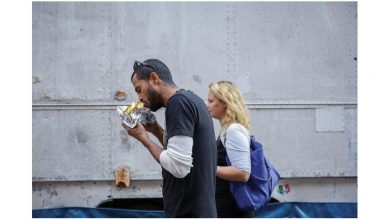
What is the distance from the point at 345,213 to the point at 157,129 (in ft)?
9.50

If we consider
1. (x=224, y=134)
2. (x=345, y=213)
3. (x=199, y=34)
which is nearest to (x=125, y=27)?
(x=199, y=34)

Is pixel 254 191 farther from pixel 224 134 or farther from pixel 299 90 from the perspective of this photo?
pixel 299 90

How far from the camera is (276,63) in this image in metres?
4.79

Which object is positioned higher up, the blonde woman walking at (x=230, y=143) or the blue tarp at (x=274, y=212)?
the blonde woman walking at (x=230, y=143)

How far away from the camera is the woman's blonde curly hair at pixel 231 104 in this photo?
9.73 ft

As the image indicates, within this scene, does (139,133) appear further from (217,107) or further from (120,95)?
(120,95)

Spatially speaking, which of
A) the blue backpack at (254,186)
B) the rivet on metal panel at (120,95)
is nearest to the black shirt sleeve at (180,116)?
the blue backpack at (254,186)

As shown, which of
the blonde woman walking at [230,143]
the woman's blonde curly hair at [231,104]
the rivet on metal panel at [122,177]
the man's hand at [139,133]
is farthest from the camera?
the rivet on metal panel at [122,177]

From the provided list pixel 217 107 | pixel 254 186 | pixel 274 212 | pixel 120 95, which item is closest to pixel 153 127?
pixel 217 107

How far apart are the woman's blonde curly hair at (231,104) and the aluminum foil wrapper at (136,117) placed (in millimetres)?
568

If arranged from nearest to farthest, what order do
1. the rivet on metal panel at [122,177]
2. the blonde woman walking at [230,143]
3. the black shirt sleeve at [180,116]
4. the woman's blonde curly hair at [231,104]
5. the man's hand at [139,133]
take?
the black shirt sleeve at [180,116] → the man's hand at [139,133] → the blonde woman walking at [230,143] → the woman's blonde curly hair at [231,104] → the rivet on metal panel at [122,177]

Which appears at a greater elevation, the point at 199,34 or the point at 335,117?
the point at 199,34

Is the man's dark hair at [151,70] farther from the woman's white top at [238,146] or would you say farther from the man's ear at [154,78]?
the woman's white top at [238,146]

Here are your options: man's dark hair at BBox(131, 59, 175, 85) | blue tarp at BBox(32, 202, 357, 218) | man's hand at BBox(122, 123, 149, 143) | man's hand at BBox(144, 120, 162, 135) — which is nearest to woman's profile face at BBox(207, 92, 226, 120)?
man's hand at BBox(144, 120, 162, 135)
